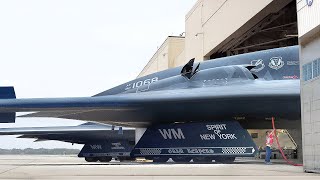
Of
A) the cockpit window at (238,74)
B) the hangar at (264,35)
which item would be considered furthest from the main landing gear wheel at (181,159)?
the hangar at (264,35)

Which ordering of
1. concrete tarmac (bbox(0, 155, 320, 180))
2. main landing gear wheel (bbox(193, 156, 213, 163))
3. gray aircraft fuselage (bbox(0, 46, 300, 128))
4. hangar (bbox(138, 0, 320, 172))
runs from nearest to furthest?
concrete tarmac (bbox(0, 155, 320, 180)), hangar (bbox(138, 0, 320, 172)), gray aircraft fuselage (bbox(0, 46, 300, 128)), main landing gear wheel (bbox(193, 156, 213, 163))

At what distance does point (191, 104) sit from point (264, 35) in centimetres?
2105

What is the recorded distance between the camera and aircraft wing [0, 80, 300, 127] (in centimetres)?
1489

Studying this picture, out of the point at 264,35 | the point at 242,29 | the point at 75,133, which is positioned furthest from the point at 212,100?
the point at 264,35

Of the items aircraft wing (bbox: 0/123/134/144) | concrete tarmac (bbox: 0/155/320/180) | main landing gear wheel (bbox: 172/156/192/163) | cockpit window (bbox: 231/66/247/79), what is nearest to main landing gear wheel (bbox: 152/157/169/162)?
main landing gear wheel (bbox: 172/156/192/163)

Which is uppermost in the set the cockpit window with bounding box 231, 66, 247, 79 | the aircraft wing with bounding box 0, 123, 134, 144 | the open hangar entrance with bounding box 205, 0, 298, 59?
the open hangar entrance with bounding box 205, 0, 298, 59

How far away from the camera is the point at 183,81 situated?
1788 cm

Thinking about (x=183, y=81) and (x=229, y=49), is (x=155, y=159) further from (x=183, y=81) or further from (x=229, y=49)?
(x=229, y=49)

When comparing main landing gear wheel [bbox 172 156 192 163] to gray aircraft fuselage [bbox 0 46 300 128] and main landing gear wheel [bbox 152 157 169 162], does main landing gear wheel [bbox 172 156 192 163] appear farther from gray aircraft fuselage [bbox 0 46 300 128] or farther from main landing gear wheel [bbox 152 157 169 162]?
gray aircraft fuselage [bbox 0 46 300 128]

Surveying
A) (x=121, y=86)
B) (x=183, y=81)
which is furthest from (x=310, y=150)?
(x=121, y=86)

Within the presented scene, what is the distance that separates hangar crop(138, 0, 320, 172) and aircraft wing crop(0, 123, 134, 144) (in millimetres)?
10358

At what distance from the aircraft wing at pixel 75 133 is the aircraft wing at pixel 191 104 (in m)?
9.79

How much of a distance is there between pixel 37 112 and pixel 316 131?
976 cm

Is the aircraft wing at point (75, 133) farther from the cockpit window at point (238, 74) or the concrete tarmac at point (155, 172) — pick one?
the concrete tarmac at point (155, 172)
